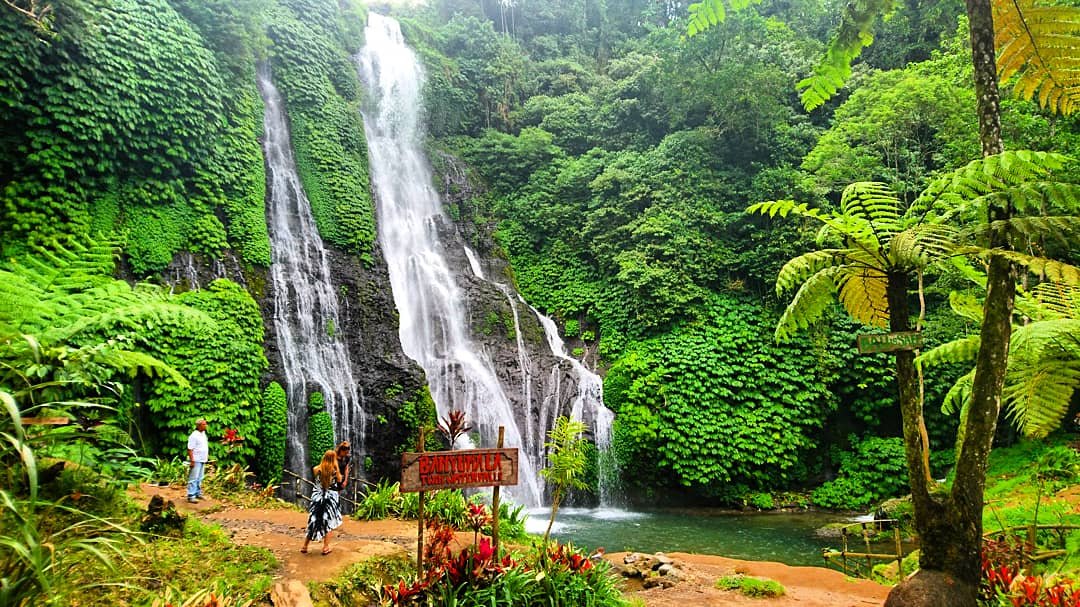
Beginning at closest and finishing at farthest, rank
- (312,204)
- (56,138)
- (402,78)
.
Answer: (56,138), (312,204), (402,78)

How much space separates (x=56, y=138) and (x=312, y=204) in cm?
564

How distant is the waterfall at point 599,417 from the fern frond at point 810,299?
8.24m

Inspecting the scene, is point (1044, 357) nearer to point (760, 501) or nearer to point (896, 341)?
point (896, 341)

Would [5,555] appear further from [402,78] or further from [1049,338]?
[402,78]

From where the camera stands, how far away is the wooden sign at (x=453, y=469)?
4.55 meters

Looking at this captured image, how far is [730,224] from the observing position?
1684cm

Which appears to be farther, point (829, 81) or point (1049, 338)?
point (1049, 338)

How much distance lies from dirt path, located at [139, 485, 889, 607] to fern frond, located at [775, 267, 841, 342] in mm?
2794

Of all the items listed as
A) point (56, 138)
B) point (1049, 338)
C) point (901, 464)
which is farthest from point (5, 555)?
point (901, 464)

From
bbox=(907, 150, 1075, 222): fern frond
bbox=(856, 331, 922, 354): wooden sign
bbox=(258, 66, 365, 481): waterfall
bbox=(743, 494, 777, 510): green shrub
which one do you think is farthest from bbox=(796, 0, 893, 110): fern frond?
bbox=(743, 494, 777, 510): green shrub

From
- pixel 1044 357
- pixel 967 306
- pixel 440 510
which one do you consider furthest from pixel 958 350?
pixel 440 510

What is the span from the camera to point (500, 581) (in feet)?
15.3

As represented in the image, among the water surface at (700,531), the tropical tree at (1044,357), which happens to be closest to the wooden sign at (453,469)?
the tropical tree at (1044,357)

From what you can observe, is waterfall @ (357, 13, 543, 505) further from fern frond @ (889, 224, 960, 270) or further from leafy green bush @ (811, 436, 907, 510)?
fern frond @ (889, 224, 960, 270)
